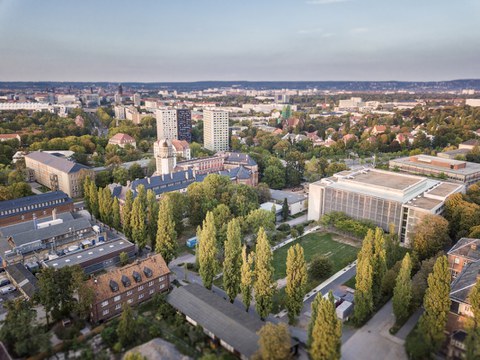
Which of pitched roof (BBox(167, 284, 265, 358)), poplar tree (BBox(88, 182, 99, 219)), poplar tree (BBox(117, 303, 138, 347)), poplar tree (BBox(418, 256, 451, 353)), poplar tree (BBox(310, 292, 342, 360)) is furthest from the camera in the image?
poplar tree (BBox(88, 182, 99, 219))

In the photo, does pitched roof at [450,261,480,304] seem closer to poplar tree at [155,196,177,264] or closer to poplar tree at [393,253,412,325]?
poplar tree at [393,253,412,325]

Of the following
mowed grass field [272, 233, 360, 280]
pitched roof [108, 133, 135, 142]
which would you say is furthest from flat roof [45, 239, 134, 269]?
pitched roof [108, 133, 135, 142]

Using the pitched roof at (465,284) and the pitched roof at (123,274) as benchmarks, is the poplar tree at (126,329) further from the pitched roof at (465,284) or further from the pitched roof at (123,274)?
the pitched roof at (465,284)

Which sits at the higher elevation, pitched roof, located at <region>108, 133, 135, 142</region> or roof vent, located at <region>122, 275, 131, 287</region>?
pitched roof, located at <region>108, 133, 135, 142</region>

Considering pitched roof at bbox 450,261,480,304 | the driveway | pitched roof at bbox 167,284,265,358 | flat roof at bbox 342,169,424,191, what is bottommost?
the driveway

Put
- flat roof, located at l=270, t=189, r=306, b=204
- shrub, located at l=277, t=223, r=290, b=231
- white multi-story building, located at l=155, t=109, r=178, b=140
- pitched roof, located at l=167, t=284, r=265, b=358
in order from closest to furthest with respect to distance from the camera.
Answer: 1. pitched roof, located at l=167, t=284, r=265, b=358
2. shrub, located at l=277, t=223, r=290, b=231
3. flat roof, located at l=270, t=189, r=306, b=204
4. white multi-story building, located at l=155, t=109, r=178, b=140

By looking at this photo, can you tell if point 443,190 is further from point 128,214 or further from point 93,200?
point 93,200

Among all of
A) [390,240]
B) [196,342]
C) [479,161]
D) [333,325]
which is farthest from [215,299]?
[479,161]
